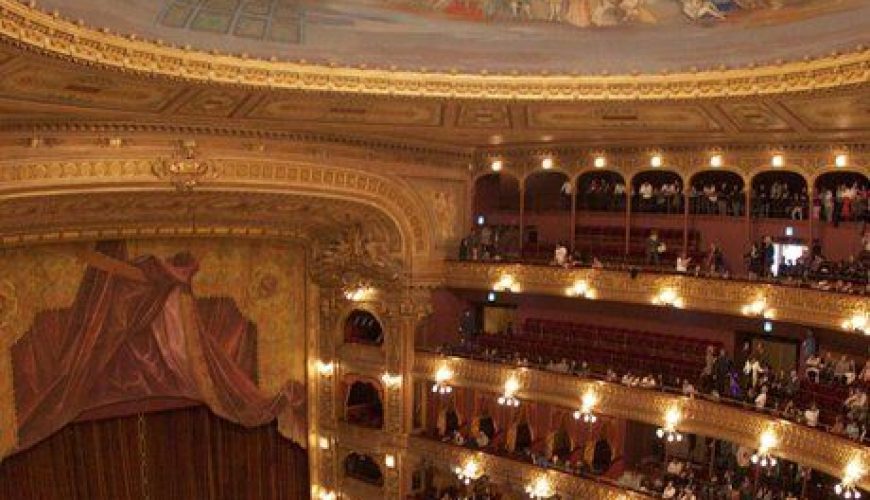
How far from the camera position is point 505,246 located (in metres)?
20.7

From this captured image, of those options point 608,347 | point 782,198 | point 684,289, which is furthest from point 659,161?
point 608,347

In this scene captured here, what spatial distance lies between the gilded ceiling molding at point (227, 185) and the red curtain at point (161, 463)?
4497mm

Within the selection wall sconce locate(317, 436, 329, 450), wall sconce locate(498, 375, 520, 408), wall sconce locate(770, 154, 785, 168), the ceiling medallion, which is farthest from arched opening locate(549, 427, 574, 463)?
the ceiling medallion

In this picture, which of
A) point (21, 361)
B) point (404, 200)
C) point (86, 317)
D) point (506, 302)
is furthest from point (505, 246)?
point (21, 361)

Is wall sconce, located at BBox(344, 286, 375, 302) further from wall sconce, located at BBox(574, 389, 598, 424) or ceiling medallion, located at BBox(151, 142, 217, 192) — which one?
ceiling medallion, located at BBox(151, 142, 217, 192)

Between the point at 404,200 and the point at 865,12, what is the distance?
10556 millimetres

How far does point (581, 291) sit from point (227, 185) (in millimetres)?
7498

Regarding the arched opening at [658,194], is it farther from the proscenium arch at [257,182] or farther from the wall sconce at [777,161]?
the proscenium arch at [257,182]

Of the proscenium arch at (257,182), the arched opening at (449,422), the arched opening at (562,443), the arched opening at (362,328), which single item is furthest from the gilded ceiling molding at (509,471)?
the proscenium arch at (257,182)

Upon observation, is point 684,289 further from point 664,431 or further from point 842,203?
point 842,203

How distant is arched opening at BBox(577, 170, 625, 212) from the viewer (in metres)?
20.1

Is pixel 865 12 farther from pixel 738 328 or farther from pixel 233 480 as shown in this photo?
pixel 233 480

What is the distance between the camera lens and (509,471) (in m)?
18.2

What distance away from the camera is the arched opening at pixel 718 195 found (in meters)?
18.1
